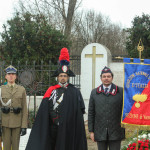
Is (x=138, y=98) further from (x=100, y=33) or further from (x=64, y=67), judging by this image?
(x=100, y=33)

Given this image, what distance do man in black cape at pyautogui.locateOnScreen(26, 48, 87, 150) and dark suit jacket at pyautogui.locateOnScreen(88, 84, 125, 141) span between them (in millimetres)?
243

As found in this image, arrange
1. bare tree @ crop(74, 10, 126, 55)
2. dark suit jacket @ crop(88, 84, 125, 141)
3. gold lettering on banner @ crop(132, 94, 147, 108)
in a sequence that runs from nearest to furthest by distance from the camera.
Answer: dark suit jacket @ crop(88, 84, 125, 141), gold lettering on banner @ crop(132, 94, 147, 108), bare tree @ crop(74, 10, 126, 55)

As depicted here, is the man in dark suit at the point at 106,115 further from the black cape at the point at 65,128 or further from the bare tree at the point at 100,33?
the bare tree at the point at 100,33

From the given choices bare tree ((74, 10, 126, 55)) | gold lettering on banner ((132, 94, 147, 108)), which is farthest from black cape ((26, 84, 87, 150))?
bare tree ((74, 10, 126, 55))

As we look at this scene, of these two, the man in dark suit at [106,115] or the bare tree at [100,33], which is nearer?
the man in dark suit at [106,115]

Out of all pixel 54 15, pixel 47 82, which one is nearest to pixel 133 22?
pixel 47 82

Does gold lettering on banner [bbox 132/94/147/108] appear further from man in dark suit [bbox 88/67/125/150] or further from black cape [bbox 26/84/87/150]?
black cape [bbox 26/84/87/150]

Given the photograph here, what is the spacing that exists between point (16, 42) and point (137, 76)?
7378mm

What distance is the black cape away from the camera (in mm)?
3668

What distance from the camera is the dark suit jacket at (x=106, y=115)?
3602 millimetres

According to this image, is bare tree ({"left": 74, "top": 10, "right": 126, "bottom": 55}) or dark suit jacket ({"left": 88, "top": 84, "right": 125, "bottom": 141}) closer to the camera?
dark suit jacket ({"left": 88, "top": 84, "right": 125, "bottom": 141})

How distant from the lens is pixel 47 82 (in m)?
9.99

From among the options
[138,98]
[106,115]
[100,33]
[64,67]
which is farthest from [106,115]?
[100,33]

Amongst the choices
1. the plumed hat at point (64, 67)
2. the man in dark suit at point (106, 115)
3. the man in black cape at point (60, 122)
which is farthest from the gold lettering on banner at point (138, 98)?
the plumed hat at point (64, 67)
